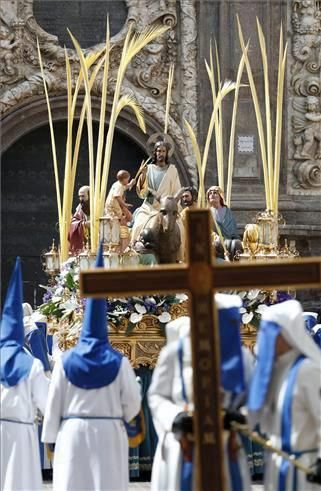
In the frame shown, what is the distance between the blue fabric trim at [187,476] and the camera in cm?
780

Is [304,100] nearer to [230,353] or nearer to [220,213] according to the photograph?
[220,213]

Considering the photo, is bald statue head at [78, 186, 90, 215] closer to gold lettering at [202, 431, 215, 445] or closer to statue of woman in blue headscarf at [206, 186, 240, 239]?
statue of woman in blue headscarf at [206, 186, 240, 239]

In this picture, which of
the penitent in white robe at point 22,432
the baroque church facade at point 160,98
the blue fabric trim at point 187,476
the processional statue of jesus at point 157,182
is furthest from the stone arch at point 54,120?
the blue fabric trim at point 187,476

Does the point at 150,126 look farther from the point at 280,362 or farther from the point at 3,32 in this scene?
the point at 280,362

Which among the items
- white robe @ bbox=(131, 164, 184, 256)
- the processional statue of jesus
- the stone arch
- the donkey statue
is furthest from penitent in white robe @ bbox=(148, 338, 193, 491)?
the stone arch

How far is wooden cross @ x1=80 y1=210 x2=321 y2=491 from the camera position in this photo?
722cm

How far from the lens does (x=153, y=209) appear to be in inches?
626

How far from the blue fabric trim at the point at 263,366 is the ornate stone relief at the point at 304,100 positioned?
15732mm

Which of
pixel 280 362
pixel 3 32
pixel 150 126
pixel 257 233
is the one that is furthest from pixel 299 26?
pixel 280 362

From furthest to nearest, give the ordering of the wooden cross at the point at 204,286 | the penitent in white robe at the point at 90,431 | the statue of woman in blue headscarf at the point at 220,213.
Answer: the statue of woman in blue headscarf at the point at 220,213, the penitent in white robe at the point at 90,431, the wooden cross at the point at 204,286

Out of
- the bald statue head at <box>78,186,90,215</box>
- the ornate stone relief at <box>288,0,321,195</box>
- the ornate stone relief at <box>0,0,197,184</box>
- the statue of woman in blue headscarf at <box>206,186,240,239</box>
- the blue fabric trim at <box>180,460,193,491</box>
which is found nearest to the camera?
the blue fabric trim at <box>180,460,193,491</box>

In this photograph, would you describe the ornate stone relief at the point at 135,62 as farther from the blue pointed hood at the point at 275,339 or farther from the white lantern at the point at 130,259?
the blue pointed hood at the point at 275,339

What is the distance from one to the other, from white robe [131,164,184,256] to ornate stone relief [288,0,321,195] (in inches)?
285

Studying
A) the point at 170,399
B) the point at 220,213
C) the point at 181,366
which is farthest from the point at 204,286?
the point at 220,213
